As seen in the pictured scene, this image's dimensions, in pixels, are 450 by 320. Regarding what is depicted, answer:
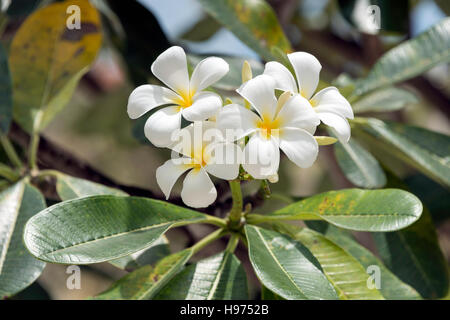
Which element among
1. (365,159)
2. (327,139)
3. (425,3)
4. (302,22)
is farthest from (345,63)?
(327,139)

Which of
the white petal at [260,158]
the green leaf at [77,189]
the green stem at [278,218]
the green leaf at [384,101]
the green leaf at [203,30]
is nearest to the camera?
the white petal at [260,158]

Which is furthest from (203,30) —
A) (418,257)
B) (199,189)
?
(199,189)

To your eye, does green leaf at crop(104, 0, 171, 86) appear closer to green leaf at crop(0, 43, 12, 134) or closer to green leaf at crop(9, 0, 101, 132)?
green leaf at crop(9, 0, 101, 132)

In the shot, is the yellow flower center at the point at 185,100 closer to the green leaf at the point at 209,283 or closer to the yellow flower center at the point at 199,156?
the yellow flower center at the point at 199,156

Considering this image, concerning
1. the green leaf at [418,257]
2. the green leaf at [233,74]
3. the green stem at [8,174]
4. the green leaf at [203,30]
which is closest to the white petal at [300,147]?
the green leaf at [233,74]

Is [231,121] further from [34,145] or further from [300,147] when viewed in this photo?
[34,145]
